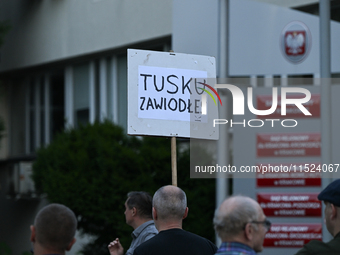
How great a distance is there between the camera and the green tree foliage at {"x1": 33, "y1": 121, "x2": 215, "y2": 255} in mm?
10203

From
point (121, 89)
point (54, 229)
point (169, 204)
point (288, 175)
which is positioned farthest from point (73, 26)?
point (54, 229)

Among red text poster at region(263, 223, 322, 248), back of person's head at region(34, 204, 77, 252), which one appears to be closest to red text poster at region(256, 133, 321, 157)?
red text poster at region(263, 223, 322, 248)

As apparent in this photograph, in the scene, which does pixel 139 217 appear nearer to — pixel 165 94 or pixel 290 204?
pixel 165 94

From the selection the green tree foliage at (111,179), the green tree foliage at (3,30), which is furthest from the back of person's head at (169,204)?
the green tree foliage at (3,30)

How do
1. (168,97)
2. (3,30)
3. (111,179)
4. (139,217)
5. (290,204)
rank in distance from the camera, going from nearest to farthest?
1. (139,217)
2. (168,97)
3. (290,204)
4. (111,179)
5. (3,30)

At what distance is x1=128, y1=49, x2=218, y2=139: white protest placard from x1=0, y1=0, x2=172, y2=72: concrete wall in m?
7.08

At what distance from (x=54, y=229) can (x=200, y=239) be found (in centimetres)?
125

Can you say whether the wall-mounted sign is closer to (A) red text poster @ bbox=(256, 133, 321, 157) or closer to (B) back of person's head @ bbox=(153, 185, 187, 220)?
(A) red text poster @ bbox=(256, 133, 321, 157)

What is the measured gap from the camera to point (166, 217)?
376cm

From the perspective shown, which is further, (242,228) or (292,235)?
(292,235)

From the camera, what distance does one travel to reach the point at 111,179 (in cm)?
1052

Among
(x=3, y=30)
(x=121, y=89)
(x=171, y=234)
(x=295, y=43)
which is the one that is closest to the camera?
(x=171, y=234)

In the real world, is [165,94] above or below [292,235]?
above
